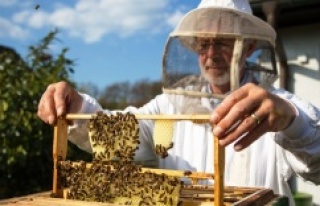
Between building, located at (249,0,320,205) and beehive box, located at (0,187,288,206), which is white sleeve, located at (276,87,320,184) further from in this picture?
building, located at (249,0,320,205)

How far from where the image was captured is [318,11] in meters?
6.10

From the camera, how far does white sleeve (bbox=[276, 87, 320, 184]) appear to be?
1.94 m

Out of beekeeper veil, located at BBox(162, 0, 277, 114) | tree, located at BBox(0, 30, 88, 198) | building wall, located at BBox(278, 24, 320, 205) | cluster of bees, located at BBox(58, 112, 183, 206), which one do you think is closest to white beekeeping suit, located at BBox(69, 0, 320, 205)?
beekeeper veil, located at BBox(162, 0, 277, 114)

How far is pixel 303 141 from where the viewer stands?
2012 mm

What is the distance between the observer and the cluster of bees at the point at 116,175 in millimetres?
1785

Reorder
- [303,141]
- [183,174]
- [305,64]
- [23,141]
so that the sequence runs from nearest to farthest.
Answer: [183,174]
[303,141]
[23,141]
[305,64]

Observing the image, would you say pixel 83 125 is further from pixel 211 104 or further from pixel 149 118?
pixel 149 118

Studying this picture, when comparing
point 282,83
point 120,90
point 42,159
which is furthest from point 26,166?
point 120,90

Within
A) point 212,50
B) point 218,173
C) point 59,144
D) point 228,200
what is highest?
point 212,50

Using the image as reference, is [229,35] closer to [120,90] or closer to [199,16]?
[199,16]

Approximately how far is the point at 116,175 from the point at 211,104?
2.39ft

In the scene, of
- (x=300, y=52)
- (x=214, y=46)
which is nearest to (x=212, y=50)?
(x=214, y=46)

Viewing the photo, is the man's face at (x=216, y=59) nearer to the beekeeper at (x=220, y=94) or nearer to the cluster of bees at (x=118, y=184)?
the beekeeper at (x=220, y=94)

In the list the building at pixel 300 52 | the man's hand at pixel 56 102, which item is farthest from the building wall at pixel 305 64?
the man's hand at pixel 56 102
